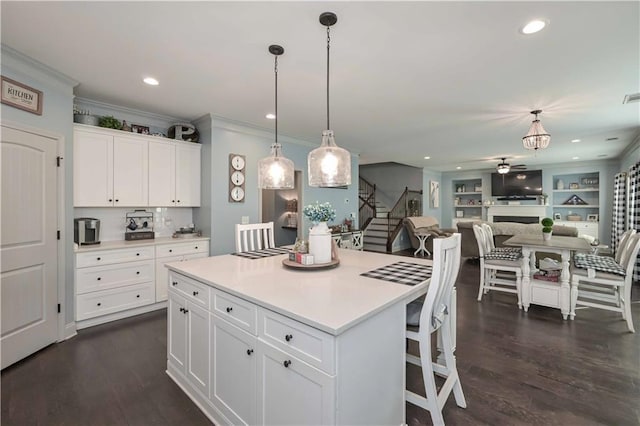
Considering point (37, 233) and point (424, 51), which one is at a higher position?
point (424, 51)

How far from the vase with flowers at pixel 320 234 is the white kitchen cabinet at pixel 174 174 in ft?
8.57

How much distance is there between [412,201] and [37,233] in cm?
880

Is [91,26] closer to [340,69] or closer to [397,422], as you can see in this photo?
[340,69]

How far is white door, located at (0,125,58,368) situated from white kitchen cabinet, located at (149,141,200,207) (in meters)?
1.08

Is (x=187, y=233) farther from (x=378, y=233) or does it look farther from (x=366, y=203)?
(x=366, y=203)

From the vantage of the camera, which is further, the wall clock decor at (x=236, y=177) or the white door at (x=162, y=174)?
the wall clock decor at (x=236, y=177)

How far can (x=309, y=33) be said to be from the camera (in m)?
2.08

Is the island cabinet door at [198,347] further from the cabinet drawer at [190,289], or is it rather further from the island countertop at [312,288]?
the island countertop at [312,288]

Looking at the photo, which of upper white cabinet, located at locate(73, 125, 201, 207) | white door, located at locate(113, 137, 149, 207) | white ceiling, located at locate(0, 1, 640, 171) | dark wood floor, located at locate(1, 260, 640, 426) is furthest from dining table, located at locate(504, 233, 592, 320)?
white door, located at locate(113, 137, 149, 207)

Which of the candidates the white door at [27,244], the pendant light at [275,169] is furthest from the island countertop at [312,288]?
the white door at [27,244]

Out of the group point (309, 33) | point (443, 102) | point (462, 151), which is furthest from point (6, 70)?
point (462, 151)

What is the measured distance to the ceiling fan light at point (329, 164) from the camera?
6.82 ft

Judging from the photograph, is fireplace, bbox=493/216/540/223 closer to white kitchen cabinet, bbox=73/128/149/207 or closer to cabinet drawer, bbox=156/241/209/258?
cabinet drawer, bbox=156/241/209/258

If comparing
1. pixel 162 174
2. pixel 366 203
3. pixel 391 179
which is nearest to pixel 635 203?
pixel 391 179
